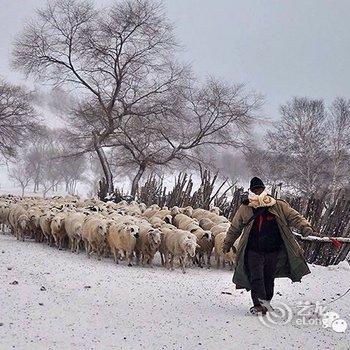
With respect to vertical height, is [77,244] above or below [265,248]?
below

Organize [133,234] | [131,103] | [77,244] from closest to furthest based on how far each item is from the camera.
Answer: [133,234], [77,244], [131,103]

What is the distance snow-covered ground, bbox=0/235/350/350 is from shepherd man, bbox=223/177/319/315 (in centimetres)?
41

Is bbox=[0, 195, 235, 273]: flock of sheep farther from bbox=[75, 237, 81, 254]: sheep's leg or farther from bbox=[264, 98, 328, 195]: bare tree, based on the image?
bbox=[264, 98, 328, 195]: bare tree

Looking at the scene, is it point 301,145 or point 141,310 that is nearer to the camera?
point 141,310

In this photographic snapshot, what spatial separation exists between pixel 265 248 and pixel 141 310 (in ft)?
5.67

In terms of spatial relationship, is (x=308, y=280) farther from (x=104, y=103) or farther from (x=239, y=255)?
(x=104, y=103)

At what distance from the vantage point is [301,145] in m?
32.5

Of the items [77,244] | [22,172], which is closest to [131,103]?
[77,244]

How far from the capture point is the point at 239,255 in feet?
19.1

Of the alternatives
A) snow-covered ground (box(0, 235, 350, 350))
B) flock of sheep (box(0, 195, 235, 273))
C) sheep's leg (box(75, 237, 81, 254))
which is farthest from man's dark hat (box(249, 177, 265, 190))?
sheep's leg (box(75, 237, 81, 254))

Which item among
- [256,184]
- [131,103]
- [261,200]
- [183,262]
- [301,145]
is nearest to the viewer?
[261,200]

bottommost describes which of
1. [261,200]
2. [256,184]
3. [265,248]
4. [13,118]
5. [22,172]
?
[265,248]

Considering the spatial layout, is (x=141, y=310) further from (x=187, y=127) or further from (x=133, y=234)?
(x=187, y=127)

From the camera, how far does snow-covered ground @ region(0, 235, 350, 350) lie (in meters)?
4.82
